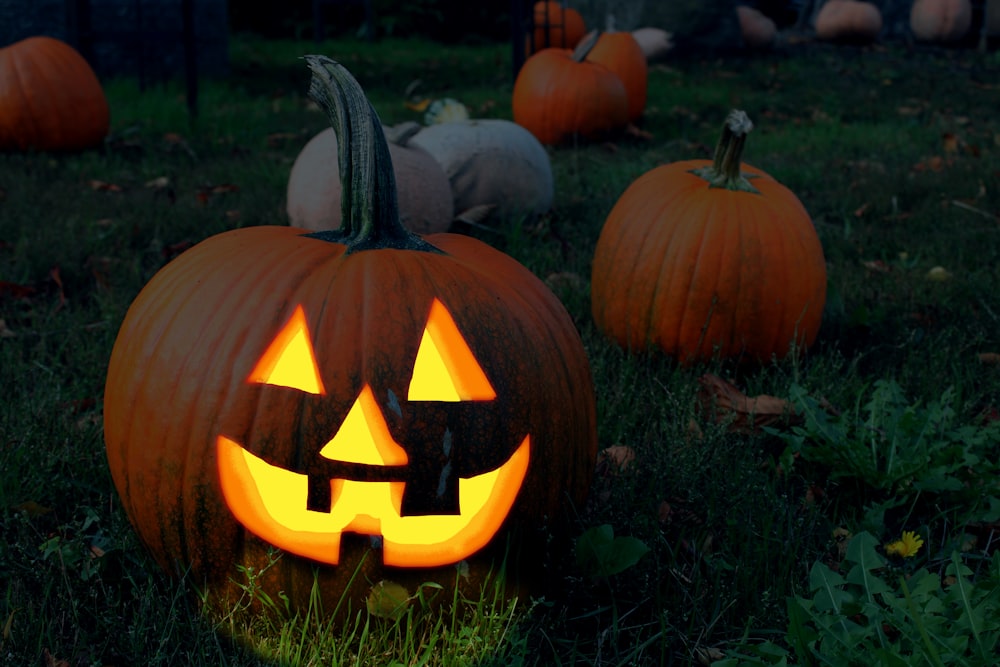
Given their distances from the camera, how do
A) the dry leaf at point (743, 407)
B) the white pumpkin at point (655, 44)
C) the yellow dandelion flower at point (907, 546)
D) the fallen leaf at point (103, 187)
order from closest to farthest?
the yellow dandelion flower at point (907, 546) < the dry leaf at point (743, 407) < the fallen leaf at point (103, 187) < the white pumpkin at point (655, 44)

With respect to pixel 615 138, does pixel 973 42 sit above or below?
above

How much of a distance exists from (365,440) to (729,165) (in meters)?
1.87

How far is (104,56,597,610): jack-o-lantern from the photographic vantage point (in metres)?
1.65

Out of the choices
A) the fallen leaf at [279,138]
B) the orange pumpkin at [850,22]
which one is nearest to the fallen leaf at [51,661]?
the fallen leaf at [279,138]

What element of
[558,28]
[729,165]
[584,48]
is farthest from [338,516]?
[558,28]

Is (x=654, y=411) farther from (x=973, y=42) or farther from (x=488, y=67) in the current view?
(x=973, y=42)

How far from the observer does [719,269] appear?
294 cm

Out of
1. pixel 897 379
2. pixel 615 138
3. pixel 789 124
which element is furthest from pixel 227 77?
pixel 897 379

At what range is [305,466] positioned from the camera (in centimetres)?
165

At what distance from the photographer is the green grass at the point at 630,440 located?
67.9 inches

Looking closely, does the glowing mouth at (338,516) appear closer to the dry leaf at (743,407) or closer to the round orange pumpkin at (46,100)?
the dry leaf at (743,407)

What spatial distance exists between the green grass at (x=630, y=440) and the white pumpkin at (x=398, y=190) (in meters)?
0.40

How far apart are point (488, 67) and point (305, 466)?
1059 centimetres

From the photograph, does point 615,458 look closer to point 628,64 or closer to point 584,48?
point 584,48
